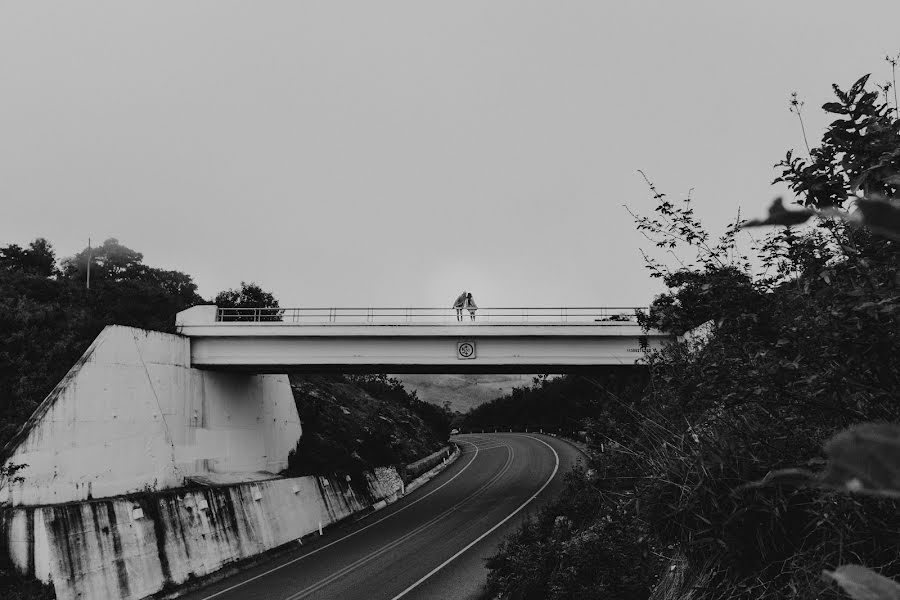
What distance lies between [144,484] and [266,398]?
10091 mm

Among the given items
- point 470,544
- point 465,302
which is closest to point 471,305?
point 465,302

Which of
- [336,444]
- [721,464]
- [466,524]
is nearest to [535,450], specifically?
[336,444]

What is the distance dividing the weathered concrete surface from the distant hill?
13734cm

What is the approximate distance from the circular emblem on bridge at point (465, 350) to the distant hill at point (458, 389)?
5394 inches

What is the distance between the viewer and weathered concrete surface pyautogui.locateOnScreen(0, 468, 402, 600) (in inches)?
698

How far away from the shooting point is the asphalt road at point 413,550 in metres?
19.3

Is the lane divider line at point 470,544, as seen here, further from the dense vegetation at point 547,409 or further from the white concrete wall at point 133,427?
the white concrete wall at point 133,427

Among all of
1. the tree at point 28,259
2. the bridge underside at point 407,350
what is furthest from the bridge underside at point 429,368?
the tree at point 28,259

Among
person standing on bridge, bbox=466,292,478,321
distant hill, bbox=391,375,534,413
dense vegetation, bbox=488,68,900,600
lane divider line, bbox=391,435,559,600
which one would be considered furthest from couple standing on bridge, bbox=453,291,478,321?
distant hill, bbox=391,375,534,413

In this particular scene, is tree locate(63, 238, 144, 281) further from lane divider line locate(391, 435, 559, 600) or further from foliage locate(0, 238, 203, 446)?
lane divider line locate(391, 435, 559, 600)

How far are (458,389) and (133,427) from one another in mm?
159126

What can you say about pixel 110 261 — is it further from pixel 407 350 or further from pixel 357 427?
pixel 407 350

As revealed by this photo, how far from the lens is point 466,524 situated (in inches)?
1115

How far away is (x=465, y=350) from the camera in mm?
27453
